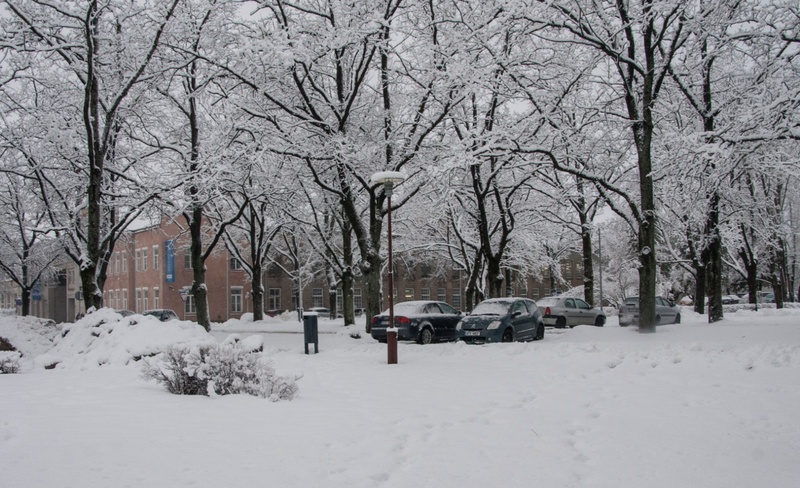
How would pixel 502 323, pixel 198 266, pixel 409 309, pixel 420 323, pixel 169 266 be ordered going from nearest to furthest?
pixel 502 323, pixel 420 323, pixel 409 309, pixel 198 266, pixel 169 266

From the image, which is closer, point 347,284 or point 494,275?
point 494,275

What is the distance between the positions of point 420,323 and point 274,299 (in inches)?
1728

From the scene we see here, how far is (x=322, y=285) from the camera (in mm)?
65375

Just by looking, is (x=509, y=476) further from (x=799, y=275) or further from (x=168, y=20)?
(x=799, y=275)

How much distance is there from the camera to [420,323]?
2005 cm

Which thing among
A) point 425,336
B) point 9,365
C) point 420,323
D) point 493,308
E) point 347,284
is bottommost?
point 425,336

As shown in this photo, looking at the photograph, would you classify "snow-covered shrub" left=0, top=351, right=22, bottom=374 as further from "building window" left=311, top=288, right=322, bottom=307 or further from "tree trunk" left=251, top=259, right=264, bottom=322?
"building window" left=311, top=288, right=322, bottom=307

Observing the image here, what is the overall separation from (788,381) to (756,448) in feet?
11.9

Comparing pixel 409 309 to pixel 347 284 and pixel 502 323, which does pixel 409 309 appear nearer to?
pixel 502 323

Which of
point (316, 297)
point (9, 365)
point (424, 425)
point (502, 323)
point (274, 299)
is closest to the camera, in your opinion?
point (424, 425)

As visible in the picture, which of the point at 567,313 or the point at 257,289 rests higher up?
the point at 257,289

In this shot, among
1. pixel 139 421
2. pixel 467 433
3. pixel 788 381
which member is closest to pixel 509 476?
pixel 467 433

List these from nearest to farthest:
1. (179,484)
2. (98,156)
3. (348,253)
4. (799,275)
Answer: (179,484)
(98,156)
(348,253)
(799,275)

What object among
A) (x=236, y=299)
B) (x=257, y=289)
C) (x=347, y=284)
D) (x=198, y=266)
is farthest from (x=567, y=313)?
(x=236, y=299)
